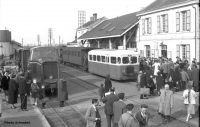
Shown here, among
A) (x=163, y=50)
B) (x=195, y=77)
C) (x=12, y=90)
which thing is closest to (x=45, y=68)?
(x=12, y=90)

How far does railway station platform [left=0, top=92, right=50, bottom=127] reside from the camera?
10805 millimetres

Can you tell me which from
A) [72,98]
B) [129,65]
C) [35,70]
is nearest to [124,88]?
[129,65]

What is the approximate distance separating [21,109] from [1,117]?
1.71 metres

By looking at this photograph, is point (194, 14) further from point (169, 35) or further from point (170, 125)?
point (170, 125)

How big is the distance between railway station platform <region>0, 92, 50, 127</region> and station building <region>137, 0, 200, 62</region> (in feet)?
52.6

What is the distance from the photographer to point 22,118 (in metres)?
11.8

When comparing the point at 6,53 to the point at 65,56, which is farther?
the point at 6,53

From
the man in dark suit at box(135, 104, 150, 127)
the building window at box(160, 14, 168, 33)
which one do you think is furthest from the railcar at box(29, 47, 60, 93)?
the building window at box(160, 14, 168, 33)

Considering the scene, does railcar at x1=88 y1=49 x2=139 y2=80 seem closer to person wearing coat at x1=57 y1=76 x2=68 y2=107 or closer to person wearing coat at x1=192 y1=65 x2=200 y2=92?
person wearing coat at x1=192 y1=65 x2=200 y2=92

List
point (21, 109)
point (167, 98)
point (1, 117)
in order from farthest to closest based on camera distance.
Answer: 1. point (21, 109)
2. point (1, 117)
3. point (167, 98)

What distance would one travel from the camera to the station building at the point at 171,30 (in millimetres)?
24906

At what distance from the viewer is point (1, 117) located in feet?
39.1

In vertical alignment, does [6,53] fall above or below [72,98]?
above

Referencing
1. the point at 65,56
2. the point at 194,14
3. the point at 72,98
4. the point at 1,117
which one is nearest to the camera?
the point at 1,117
